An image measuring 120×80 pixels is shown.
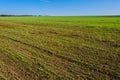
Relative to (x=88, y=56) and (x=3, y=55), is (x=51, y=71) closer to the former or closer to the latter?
(x=88, y=56)

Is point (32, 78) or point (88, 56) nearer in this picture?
point (32, 78)

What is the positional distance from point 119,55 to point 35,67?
4.25 m

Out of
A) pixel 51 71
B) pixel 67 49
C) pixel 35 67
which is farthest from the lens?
pixel 67 49

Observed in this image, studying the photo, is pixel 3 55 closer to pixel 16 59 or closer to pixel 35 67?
pixel 16 59

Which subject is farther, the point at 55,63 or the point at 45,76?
the point at 55,63

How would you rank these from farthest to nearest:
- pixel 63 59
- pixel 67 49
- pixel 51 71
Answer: pixel 67 49 < pixel 63 59 < pixel 51 71

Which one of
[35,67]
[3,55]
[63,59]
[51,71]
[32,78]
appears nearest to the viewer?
[32,78]

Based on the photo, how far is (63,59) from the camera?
901cm

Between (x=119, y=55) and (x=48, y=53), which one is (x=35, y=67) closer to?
(x=48, y=53)

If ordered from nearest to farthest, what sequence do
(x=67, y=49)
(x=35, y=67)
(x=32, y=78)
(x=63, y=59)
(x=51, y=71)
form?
(x=32, y=78), (x=51, y=71), (x=35, y=67), (x=63, y=59), (x=67, y=49)

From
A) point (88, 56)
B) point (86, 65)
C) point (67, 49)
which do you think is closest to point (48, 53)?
point (67, 49)

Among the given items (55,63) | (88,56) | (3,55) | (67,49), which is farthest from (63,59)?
(3,55)

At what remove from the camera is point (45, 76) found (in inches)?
273

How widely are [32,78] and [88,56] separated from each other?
11.7ft
